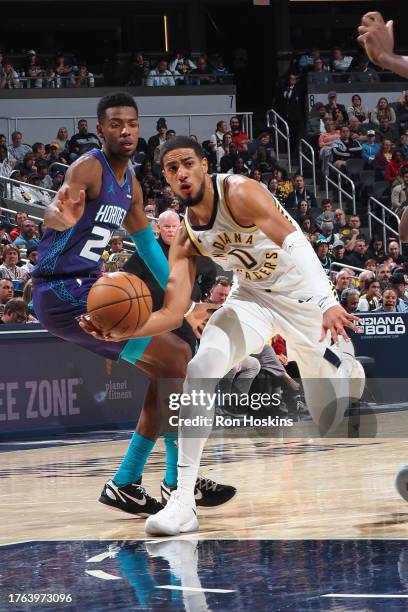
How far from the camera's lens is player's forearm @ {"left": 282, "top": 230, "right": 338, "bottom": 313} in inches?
229

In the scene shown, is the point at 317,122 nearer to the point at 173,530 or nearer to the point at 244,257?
the point at 244,257

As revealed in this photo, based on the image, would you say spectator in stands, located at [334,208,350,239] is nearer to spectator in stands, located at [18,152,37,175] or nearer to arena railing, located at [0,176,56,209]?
arena railing, located at [0,176,56,209]

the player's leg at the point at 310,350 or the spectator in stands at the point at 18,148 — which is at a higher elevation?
the spectator in stands at the point at 18,148

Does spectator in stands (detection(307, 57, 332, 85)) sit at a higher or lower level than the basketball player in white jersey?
higher

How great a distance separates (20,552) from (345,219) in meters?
16.7

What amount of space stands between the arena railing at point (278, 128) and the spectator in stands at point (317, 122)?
49 cm

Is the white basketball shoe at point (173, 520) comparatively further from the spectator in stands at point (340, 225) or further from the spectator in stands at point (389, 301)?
the spectator in stands at point (340, 225)

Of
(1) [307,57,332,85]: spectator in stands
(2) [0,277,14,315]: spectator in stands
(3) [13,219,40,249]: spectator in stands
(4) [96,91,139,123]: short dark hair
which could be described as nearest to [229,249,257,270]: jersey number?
(4) [96,91,139,123]: short dark hair

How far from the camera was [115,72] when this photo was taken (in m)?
25.6

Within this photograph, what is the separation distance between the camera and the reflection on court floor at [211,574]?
4.43 m

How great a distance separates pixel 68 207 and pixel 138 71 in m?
19.3

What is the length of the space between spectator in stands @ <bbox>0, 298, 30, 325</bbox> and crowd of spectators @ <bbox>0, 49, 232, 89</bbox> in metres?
11.9

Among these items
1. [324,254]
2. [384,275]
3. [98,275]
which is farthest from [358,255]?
[98,275]

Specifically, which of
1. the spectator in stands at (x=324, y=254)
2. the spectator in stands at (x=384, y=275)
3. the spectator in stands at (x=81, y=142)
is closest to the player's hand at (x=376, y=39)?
the spectator in stands at (x=384, y=275)
